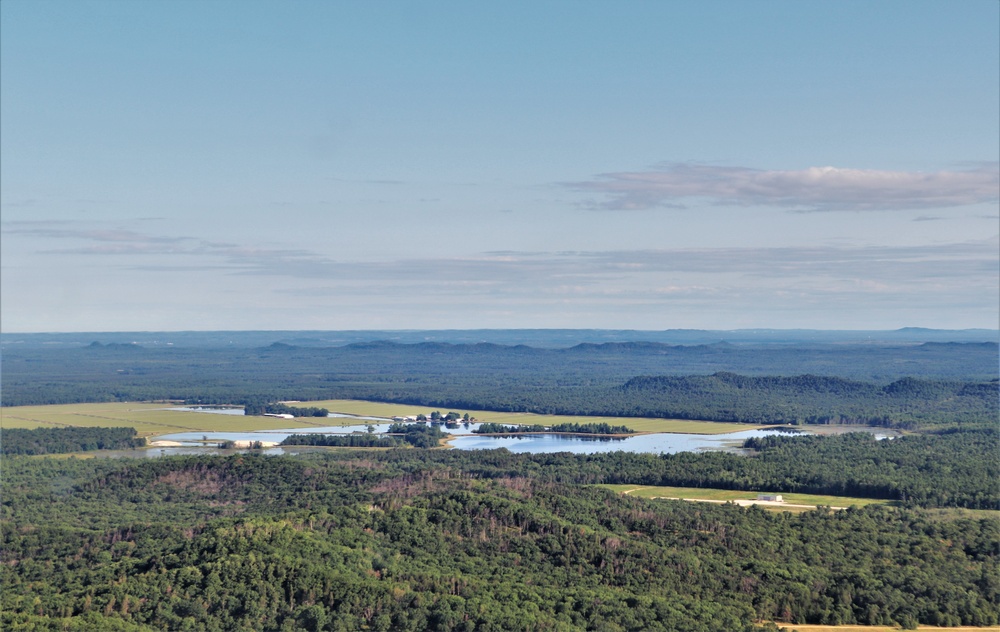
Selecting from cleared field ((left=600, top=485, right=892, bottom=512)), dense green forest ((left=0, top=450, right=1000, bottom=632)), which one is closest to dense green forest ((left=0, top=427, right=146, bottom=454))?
dense green forest ((left=0, top=450, right=1000, bottom=632))

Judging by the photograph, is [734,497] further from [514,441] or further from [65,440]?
[65,440]

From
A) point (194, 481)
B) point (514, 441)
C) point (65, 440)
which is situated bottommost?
point (514, 441)

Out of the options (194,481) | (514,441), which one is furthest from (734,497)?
(514,441)

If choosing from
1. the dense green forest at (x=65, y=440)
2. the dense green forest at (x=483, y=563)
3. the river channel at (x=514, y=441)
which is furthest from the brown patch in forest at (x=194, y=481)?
the dense green forest at (x=65, y=440)

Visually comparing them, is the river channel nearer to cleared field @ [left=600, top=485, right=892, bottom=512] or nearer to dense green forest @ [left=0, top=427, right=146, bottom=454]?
dense green forest @ [left=0, top=427, right=146, bottom=454]

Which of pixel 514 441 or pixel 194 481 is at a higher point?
pixel 194 481

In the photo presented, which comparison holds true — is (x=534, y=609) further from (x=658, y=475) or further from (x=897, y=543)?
(x=658, y=475)
